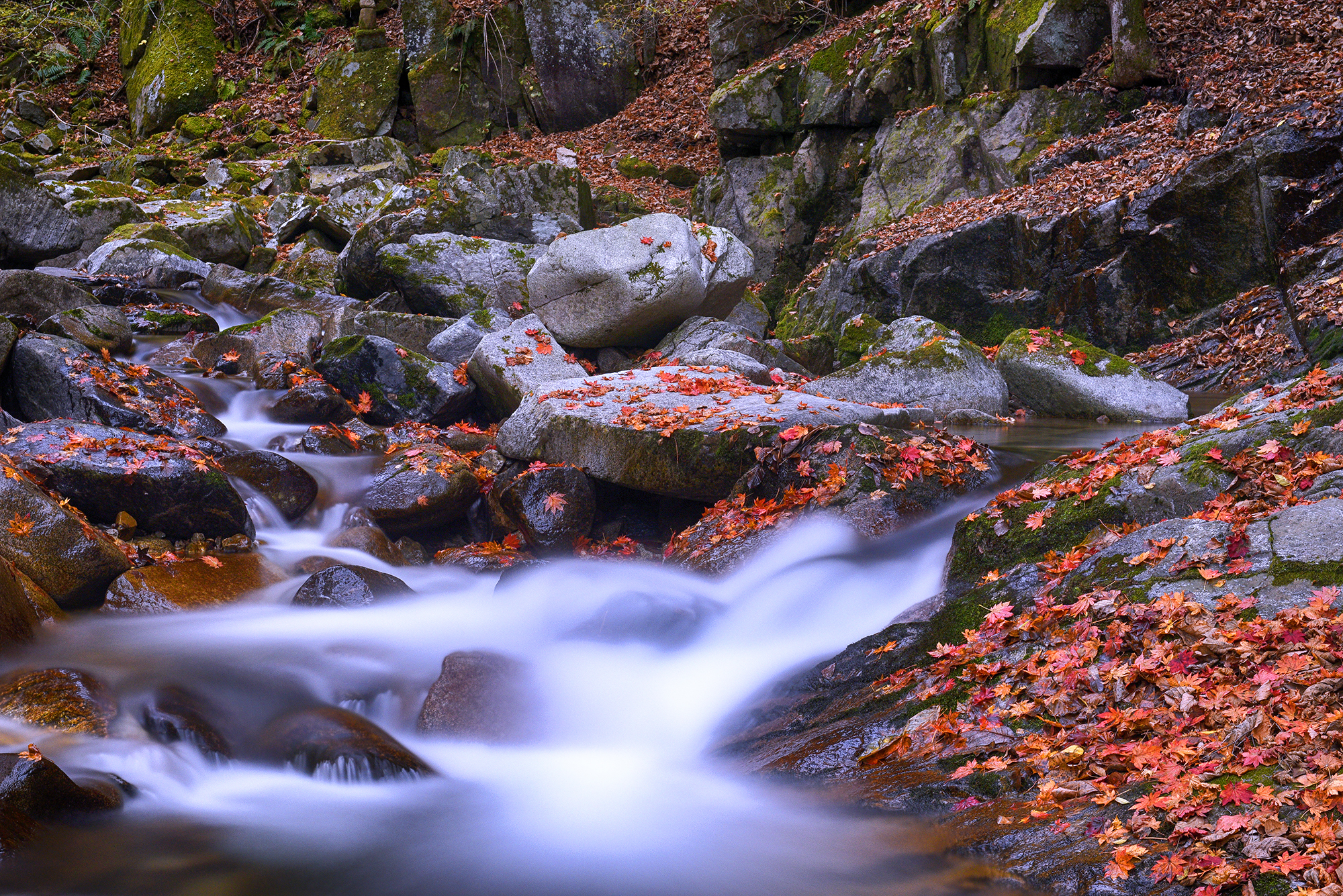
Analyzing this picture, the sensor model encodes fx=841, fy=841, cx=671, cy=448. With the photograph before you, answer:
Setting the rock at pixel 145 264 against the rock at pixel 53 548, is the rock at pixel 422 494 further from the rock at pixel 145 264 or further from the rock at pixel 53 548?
the rock at pixel 145 264

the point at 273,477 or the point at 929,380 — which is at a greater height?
the point at 929,380

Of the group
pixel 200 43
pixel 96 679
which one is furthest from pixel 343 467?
pixel 200 43

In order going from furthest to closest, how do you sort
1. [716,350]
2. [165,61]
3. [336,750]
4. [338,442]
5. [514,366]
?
1. [165,61]
2. [716,350]
3. [514,366]
4. [338,442]
5. [336,750]

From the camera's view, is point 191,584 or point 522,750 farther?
point 191,584

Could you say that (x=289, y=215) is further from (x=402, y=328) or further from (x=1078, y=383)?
(x=1078, y=383)

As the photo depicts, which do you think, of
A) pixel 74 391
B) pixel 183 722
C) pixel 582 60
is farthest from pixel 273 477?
pixel 582 60

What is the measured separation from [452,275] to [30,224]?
22.8ft

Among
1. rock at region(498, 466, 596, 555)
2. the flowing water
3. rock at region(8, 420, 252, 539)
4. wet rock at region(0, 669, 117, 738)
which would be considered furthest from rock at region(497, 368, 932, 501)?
wet rock at region(0, 669, 117, 738)

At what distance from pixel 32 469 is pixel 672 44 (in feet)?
63.9

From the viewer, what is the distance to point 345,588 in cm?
625

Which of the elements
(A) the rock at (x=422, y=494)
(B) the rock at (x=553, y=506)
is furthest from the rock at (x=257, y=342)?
(B) the rock at (x=553, y=506)

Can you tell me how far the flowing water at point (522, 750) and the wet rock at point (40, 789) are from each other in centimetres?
9

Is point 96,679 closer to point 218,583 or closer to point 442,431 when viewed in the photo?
point 218,583

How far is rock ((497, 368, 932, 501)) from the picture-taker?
704cm
